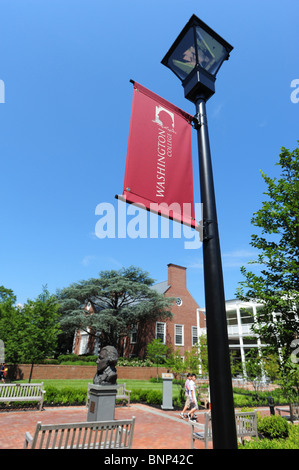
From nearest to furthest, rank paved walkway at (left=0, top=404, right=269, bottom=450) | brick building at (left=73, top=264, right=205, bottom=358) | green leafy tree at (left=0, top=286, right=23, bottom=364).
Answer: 1. paved walkway at (left=0, top=404, right=269, bottom=450)
2. green leafy tree at (left=0, top=286, right=23, bottom=364)
3. brick building at (left=73, top=264, right=205, bottom=358)

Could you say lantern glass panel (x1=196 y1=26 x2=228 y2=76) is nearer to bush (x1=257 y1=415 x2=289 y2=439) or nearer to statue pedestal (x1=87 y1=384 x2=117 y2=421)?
statue pedestal (x1=87 y1=384 x2=117 y2=421)

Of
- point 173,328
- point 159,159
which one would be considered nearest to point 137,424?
point 159,159

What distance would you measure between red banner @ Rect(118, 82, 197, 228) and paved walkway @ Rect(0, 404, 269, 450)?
591cm

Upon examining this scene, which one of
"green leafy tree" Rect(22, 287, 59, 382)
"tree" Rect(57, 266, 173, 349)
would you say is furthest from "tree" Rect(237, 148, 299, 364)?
"tree" Rect(57, 266, 173, 349)

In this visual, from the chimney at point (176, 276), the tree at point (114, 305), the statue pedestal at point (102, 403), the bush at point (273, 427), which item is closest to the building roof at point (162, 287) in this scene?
the chimney at point (176, 276)

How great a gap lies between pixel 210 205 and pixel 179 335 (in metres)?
35.6

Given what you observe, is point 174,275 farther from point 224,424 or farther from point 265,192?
point 224,424

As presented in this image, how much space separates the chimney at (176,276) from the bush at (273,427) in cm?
2941

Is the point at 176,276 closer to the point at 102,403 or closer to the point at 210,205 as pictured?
the point at 102,403

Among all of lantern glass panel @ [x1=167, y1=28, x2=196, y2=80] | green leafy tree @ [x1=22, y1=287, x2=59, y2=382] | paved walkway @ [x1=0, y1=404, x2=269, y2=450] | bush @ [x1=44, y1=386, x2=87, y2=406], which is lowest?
paved walkway @ [x1=0, y1=404, x2=269, y2=450]

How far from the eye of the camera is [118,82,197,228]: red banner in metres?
2.88

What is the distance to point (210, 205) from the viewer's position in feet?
9.04

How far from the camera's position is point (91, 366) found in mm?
24594
